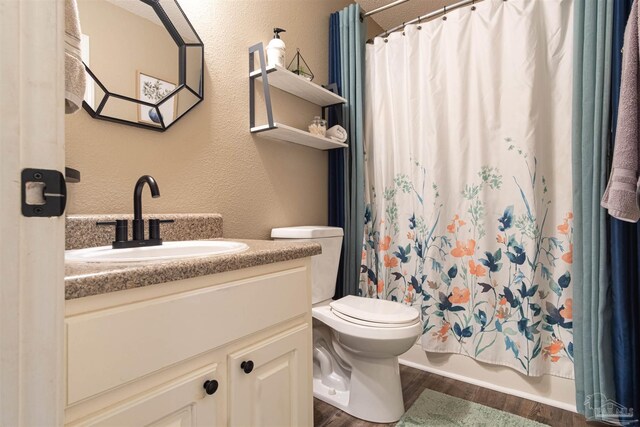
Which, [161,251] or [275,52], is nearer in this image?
[161,251]

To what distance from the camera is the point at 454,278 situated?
1870 millimetres

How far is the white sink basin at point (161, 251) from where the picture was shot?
0.85 m

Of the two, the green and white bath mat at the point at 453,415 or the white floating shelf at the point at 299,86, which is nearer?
the green and white bath mat at the point at 453,415

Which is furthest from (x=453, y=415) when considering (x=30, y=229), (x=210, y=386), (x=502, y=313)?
(x=30, y=229)

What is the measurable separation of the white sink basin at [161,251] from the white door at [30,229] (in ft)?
1.17

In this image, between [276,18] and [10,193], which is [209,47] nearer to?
[276,18]

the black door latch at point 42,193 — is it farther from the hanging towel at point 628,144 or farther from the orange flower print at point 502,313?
the orange flower print at point 502,313

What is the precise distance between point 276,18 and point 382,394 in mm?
1980

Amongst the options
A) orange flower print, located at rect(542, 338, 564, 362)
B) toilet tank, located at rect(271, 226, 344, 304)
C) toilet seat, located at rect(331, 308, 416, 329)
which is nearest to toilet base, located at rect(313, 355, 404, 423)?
toilet seat, located at rect(331, 308, 416, 329)

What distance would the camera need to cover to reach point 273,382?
96cm

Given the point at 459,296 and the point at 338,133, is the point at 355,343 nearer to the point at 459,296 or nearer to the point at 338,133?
the point at 459,296

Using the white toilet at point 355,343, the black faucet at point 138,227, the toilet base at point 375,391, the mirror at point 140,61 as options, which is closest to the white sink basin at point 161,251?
the black faucet at point 138,227

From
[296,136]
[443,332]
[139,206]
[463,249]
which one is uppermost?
[296,136]

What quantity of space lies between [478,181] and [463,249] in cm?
38
